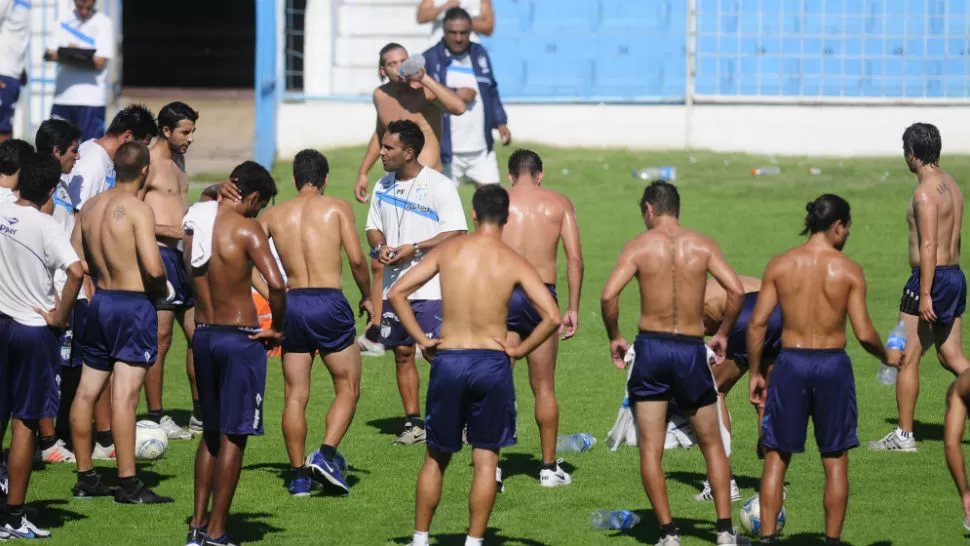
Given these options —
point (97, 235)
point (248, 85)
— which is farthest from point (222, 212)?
point (248, 85)

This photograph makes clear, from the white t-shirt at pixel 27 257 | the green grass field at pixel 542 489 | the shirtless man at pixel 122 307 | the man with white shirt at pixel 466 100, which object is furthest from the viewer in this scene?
the man with white shirt at pixel 466 100

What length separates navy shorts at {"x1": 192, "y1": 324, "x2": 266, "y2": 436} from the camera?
7.97 m

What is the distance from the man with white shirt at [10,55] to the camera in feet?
54.4

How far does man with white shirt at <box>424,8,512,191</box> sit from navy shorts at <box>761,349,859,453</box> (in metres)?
7.10

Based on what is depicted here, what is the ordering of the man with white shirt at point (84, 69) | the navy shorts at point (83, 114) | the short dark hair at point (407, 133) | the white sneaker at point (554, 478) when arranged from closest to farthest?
1. the white sneaker at point (554, 478)
2. the short dark hair at point (407, 133)
3. the man with white shirt at point (84, 69)
4. the navy shorts at point (83, 114)

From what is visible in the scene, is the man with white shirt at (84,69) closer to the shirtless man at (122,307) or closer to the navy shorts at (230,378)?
the shirtless man at (122,307)

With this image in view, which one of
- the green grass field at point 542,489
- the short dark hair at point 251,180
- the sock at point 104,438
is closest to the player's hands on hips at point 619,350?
the green grass field at point 542,489

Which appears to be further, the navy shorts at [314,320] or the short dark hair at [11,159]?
the navy shorts at [314,320]

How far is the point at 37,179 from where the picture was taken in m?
8.26

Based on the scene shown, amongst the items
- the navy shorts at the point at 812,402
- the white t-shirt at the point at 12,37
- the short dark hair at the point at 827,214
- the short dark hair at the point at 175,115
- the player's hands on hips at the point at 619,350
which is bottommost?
the navy shorts at the point at 812,402

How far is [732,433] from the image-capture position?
1088 cm

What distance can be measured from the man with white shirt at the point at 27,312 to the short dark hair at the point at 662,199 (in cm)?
316

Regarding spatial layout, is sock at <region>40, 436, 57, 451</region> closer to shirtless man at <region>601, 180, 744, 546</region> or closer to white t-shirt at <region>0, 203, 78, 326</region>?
white t-shirt at <region>0, 203, 78, 326</region>

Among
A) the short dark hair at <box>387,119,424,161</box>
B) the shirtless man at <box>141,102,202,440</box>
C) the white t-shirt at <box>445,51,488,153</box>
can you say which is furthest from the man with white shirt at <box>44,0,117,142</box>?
the short dark hair at <box>387,119,424,161</box>
